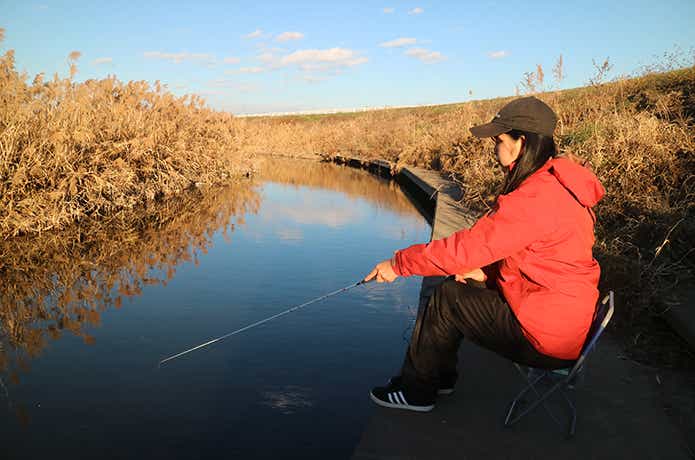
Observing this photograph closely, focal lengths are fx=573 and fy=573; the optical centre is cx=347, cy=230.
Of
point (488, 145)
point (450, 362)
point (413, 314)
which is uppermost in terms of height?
point (488, 145)

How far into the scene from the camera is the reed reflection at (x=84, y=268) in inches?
205

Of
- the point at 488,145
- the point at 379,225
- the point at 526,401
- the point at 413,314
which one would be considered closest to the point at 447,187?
the point at 488,145

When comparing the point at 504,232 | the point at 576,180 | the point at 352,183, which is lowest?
the point at 352,183

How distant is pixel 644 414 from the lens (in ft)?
10.5

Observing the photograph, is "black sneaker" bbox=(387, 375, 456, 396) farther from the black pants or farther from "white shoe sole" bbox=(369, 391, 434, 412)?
"white shoe sole" bbox=(369, 391, 434, 412)

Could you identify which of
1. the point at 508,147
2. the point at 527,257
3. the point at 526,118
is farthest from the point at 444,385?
the point at 526,118

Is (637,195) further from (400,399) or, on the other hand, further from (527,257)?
(400,399)

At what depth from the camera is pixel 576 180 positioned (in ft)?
8.63

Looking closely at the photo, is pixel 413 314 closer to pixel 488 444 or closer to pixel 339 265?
pixel 339 265

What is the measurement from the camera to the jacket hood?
2621mm

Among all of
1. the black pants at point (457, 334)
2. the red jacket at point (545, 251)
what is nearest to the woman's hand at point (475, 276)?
the black pants at point (457, 334)

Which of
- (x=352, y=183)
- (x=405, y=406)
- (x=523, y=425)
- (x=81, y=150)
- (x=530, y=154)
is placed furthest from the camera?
(x=352, y=183)

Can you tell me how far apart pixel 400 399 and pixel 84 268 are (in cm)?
518

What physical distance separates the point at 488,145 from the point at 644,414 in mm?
9560
